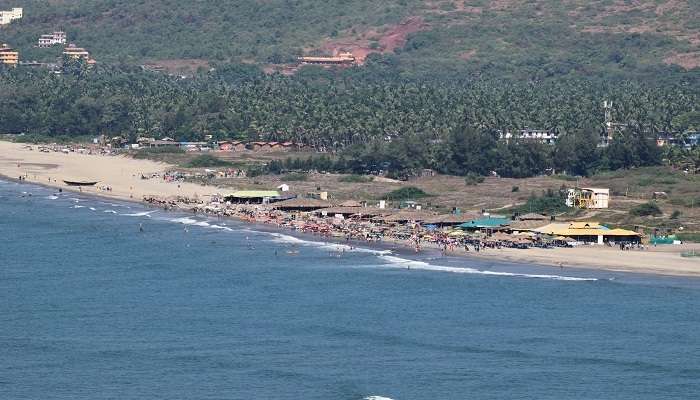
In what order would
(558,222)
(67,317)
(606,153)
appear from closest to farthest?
(67,317), (558,222), (606,153)

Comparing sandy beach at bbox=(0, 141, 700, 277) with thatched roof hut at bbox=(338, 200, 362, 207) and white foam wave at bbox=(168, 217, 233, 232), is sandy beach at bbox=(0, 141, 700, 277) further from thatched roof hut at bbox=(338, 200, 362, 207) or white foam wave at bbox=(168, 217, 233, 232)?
thatched roof hut at bbox=(338, 200, 362, 207)

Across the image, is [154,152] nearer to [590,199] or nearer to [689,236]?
[590,199]

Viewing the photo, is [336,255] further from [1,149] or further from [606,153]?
[1,149]

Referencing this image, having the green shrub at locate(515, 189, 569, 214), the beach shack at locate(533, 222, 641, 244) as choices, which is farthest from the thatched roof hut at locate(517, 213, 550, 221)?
the beach shack at locate(533, 222, 641, 244)

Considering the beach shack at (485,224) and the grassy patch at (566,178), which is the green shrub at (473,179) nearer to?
the grassy patch at (566,178)

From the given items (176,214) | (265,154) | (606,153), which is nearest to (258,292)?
(176,214)
